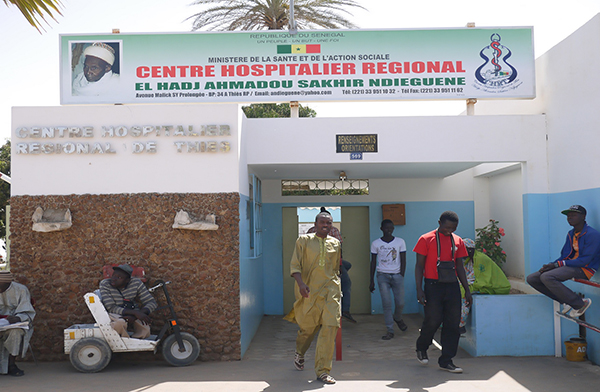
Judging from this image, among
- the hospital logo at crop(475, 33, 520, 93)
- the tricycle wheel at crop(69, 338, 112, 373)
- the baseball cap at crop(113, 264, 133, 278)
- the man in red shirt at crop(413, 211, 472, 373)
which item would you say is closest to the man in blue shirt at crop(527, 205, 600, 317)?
the man in red shirt at crop(413, 211, 472, 373)

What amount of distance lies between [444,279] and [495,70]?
369 centimetres

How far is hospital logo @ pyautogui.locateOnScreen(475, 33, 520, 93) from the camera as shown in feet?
26.3

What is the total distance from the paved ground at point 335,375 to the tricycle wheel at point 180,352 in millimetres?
100

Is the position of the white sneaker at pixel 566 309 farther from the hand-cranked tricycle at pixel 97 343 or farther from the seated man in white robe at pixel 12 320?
the seated man in white robe at pixel 12 320

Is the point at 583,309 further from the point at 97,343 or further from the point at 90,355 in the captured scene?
the point at 90,355

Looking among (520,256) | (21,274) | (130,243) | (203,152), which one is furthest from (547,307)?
(21,274)

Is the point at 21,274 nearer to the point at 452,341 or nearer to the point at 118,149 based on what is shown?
the point at 118,149

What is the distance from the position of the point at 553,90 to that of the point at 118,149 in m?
5.91

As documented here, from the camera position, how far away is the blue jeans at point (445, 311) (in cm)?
609

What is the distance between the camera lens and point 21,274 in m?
6.82

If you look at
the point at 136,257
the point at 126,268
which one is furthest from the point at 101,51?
the point at 126,268

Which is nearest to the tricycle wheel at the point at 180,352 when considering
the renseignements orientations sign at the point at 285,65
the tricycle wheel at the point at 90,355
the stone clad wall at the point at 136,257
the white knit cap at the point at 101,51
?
the stone clad wall at the point at 136,257

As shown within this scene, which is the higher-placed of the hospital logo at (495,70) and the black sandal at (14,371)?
the hospital logo at (495,70)

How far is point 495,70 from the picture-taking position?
8.08 m
